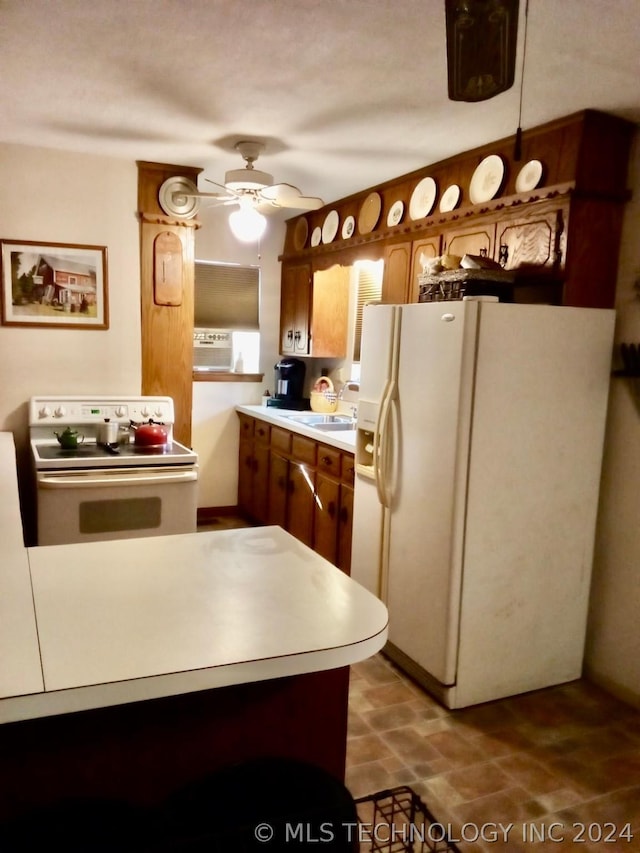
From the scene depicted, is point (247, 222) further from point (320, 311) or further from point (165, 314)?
point (320, 311)

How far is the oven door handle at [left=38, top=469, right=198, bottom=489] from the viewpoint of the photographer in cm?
282

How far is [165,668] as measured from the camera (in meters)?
1.08

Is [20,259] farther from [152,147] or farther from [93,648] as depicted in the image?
[93,648]

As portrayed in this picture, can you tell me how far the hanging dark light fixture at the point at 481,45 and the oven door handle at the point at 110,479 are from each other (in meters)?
2.22

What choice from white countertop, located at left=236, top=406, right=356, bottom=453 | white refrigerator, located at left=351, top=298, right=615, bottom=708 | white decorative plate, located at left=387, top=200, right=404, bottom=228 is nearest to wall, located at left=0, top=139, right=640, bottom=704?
white refrigerator, located at left=351, top=298, right=615, bottom=708

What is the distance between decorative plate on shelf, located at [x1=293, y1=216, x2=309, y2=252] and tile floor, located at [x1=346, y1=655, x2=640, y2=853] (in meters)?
3.10

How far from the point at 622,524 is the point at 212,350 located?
10.6 feet

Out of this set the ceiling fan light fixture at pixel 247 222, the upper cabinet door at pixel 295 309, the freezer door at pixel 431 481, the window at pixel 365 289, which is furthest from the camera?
the upper cabinet door at pixel 295 309

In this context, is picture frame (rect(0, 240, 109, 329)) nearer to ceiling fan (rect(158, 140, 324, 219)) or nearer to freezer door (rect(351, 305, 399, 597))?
ceiling fan (rect(158, 140, 324, 219))

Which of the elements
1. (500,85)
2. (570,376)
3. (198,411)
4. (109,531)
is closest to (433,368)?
(570,376)

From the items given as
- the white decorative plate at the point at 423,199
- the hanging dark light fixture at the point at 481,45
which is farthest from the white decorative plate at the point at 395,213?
the hanging dark light fixture at the point at 481,45

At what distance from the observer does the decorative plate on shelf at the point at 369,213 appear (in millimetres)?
3795

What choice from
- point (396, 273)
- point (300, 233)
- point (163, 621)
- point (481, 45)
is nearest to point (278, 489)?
point (396, 273)

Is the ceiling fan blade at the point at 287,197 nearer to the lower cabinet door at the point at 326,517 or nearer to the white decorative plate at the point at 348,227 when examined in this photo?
the white decorative plate at the point at 348,227
